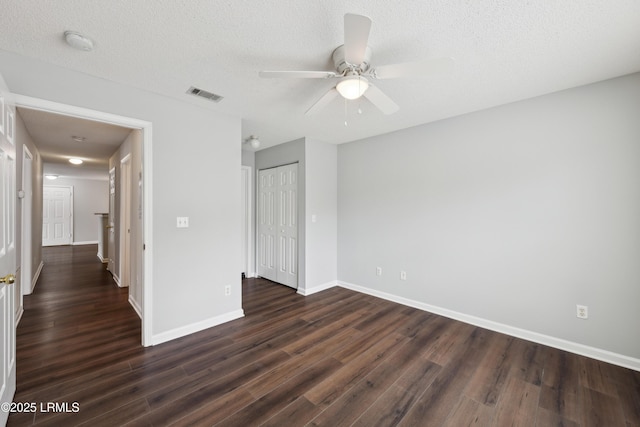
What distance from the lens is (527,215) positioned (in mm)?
2611

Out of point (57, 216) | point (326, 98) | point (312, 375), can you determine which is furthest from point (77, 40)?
point (57, 216)

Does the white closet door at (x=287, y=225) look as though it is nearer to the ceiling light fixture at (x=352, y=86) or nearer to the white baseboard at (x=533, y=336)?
Answer: the white baseboard at (x=533, y=336)

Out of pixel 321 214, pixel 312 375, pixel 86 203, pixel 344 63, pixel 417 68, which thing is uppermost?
pixel 344 63

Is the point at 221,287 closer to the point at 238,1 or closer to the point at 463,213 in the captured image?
the point at 238,1

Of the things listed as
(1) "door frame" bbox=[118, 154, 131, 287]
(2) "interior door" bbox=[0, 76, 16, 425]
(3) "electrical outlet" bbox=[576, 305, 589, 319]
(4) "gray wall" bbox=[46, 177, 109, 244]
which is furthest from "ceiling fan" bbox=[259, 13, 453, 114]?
(4) "gray wall" bbox=[46, 177, 109, 244]

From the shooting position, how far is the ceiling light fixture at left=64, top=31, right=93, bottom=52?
63.9 inches

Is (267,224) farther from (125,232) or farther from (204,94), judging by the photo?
(204,94)

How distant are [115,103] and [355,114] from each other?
2333 mm

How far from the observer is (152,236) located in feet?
8.07

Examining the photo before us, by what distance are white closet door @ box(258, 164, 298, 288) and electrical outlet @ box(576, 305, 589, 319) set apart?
3.26 m

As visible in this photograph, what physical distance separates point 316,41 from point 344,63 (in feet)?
0.75

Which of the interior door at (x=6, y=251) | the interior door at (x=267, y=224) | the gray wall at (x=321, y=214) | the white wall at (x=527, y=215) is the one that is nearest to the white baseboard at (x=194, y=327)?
the interior door at (x=6, y=251)

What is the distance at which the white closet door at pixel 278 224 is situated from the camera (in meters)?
4.17

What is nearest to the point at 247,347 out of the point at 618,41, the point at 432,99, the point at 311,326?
the point at 311,326
